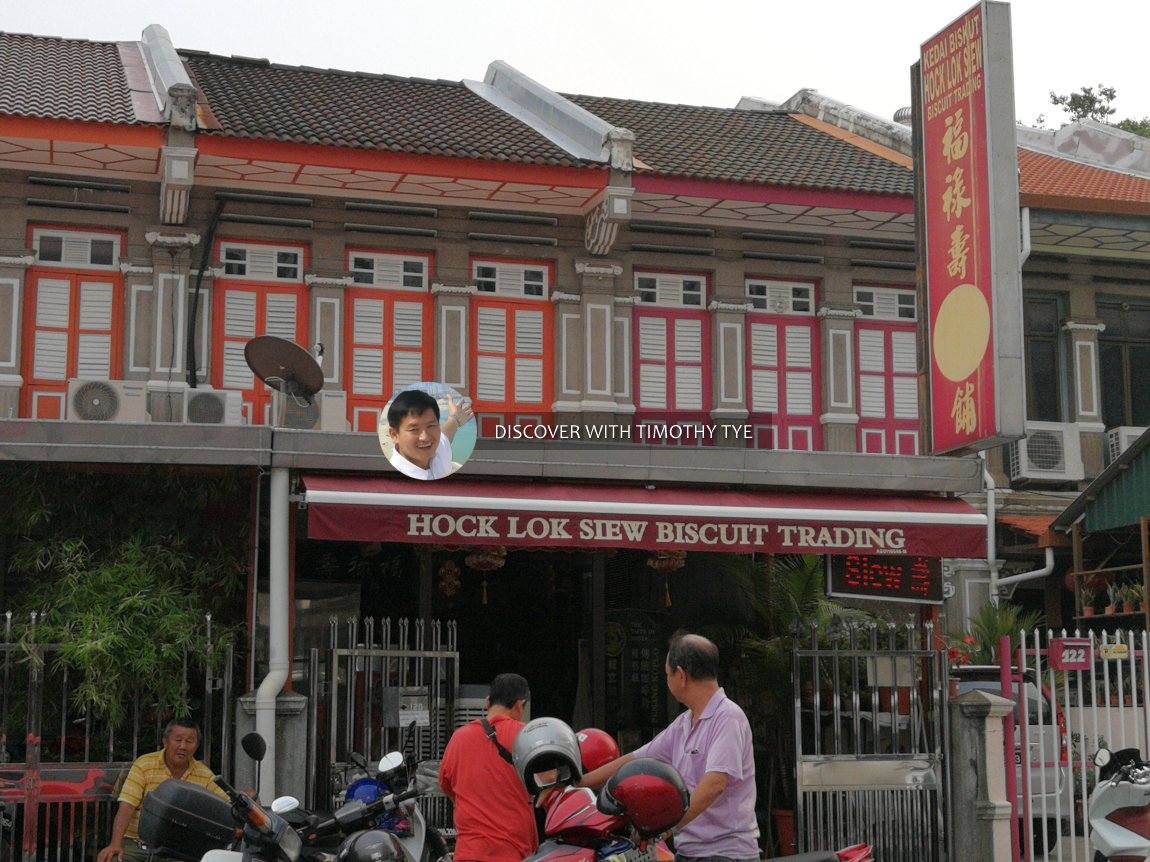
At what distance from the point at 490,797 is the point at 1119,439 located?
14429mm

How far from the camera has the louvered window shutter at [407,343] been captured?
17.1 meters

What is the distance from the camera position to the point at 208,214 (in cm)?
1648

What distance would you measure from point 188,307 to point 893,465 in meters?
8.30

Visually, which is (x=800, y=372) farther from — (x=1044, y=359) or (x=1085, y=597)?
(x=1085, y=597)

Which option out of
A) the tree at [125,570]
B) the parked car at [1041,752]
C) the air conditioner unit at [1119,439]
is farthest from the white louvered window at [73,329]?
the air conditioner unit at [1119,439]

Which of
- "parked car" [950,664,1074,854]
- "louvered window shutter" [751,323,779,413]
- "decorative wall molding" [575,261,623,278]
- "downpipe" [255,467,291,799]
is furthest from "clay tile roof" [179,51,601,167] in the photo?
"parked car" [950,664,1074,854]

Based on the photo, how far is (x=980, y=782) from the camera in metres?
10.6

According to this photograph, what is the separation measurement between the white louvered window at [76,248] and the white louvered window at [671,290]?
610 cm

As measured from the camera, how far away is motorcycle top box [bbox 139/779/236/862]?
7.17 m

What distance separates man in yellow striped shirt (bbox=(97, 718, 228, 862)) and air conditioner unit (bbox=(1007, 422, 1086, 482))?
501 inches

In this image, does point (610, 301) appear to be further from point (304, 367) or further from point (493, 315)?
point (304, 367)

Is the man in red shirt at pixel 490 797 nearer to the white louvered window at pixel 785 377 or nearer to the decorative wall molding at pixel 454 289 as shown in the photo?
the decorative wall molding at pixel 454 289

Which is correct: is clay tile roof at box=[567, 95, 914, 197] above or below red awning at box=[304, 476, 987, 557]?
above

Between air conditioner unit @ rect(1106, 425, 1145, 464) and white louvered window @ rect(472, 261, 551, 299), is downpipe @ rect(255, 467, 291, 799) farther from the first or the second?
air conditioner unit @ rect(1106, 425, 1145, 464)
